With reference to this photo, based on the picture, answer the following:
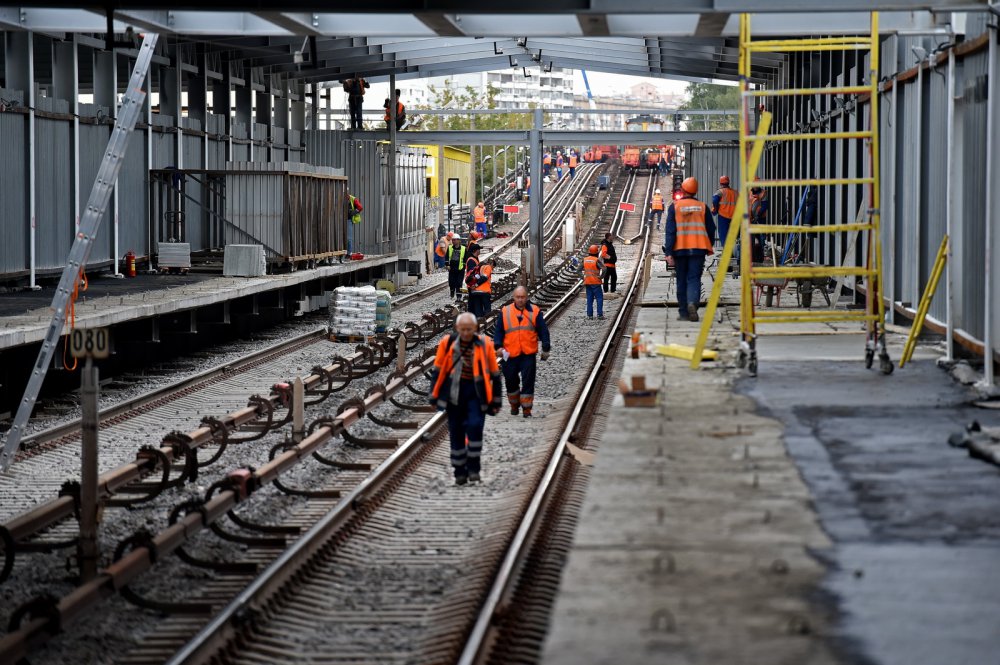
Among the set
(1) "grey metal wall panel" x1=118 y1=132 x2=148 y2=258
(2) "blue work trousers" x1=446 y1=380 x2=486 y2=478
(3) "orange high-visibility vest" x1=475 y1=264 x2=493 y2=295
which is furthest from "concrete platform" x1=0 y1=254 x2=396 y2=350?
(2) "blue work trousers" x1=446 y1=380 x2=486 y2=478

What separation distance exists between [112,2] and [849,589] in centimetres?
854

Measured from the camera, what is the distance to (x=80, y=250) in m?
14.0

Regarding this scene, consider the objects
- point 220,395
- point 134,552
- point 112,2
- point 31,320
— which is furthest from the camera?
point 220,395

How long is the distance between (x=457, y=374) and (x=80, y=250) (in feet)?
13.4

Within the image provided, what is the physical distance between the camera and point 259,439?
15516 mm

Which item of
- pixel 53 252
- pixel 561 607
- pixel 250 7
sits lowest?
pixel 561 607

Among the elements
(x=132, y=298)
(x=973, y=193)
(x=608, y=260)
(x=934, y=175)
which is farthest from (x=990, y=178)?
(x=608, y=260)

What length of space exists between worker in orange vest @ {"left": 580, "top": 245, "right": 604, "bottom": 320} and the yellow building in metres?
23.0

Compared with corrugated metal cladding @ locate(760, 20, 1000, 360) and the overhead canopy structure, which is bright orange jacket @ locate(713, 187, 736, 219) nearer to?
corrugated metal cladding @ locate(760, 20, 1000, 360)

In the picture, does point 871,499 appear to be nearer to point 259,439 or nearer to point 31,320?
point 259,439

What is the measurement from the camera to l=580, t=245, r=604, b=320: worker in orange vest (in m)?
28.2

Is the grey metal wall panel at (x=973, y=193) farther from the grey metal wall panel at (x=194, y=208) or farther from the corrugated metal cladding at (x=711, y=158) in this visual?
the corrugated metal cladding at (x=711, y=158)

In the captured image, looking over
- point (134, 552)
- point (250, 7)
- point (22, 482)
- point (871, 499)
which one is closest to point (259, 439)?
point (22, 482)

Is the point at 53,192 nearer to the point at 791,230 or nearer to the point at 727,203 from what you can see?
the point at 727,203
